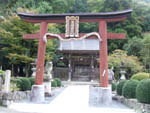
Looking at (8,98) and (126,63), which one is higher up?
(126,63)

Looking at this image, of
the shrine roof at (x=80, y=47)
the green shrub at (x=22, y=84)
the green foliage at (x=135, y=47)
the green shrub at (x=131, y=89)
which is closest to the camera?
the green shrub at (x=131, y=89)

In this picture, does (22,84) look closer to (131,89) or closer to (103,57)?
(103,57)

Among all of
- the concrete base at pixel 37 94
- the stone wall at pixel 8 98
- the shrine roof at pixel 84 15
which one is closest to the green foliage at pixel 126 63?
the shrine roof at pixel 84 15

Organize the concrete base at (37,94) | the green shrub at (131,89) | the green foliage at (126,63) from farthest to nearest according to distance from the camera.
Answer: the green foliage at (126,63), the concrete base at (37,94), the green shrub at (131,89)

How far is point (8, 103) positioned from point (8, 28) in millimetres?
11731

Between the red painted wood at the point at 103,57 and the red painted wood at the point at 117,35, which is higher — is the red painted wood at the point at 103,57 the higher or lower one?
the lower one

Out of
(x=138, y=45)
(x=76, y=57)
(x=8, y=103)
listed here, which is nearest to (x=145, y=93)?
(x=8, y=103)

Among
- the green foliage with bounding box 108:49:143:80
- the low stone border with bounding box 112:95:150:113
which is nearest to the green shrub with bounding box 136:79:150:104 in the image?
the low stone border with bounding box 112:95:150:113

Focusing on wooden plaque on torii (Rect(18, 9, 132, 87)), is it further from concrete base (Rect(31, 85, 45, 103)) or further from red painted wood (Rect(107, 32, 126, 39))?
concrete base (Rect(31, 85, 45, 103))

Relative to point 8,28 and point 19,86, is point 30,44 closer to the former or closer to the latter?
point 8,28

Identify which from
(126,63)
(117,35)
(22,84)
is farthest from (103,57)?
(126,63)

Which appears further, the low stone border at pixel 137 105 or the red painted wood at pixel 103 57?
the red painted wood at pixel 103 57

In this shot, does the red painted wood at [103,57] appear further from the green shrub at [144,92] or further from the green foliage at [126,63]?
the green foliage at [126,63]

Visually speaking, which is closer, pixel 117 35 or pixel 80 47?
pixel 117 35
